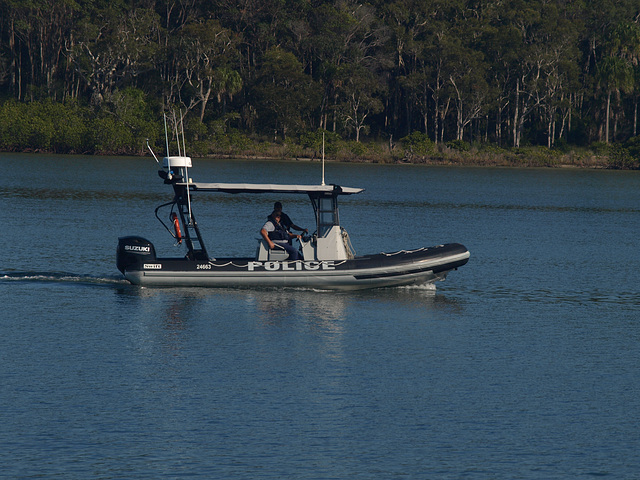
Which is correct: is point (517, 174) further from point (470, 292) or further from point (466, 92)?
point (470, 292)

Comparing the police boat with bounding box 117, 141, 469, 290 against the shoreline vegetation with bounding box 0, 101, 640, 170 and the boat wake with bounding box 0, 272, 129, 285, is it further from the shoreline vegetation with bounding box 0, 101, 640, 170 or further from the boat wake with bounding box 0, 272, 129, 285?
the shoreline vegetation with bounding box 0, 101, 640, 170

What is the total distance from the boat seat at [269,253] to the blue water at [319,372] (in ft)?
2.49

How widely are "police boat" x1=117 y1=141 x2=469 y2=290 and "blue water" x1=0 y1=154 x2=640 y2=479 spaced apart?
39 cm

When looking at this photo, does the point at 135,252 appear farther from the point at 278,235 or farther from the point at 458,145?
the point at 458,145

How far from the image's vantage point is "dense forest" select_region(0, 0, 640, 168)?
8338 cm

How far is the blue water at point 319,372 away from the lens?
34.5ft

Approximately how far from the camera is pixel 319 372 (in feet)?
45.5

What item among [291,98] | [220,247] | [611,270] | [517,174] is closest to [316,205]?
[220,247]

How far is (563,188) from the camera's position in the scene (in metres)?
61.9

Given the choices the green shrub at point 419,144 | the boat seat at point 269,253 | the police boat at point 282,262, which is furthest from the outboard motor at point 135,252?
the green shrub at point 419,144

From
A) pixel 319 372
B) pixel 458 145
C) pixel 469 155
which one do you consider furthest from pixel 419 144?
pixel 319 372

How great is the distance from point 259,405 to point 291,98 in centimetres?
7427

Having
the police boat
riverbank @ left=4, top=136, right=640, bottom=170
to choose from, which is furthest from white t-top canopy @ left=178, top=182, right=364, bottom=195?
riverbank @ left=4, top=136, right=640, bottom=170

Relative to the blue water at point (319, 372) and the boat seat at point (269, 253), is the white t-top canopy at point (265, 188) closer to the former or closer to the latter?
the boat seat at point (269, 253)
